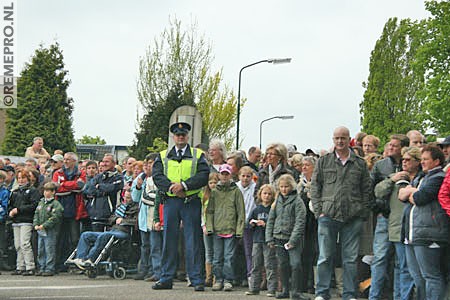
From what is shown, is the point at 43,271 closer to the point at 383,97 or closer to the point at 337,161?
the point at 337,161

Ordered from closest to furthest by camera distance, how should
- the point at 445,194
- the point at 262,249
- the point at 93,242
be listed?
the point at 445,194 < the point at 262,249 < the point at 93,242

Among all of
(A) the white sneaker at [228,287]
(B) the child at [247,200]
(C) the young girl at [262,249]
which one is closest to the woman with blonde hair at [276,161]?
(C) the young girl at [262,249]

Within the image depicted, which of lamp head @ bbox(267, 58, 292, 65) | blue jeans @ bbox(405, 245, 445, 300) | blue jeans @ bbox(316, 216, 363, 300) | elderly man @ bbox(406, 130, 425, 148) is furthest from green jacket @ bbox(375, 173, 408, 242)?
lamp head @ bbox(267, 58, 292, 65)

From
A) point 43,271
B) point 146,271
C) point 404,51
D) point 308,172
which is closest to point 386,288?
point 308,172

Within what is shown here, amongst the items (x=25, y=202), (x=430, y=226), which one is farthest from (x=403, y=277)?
(x=25, y=202)

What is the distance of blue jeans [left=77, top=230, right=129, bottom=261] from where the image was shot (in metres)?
16.0

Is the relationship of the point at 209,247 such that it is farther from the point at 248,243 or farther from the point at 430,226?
the point at 430,226

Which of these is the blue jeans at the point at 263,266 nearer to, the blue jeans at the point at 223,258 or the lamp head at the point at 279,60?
the blue jeans at the point at 223,258

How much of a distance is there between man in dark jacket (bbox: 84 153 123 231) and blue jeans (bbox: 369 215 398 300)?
6084mm

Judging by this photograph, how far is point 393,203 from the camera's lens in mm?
11867

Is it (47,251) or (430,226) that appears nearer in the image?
(430,226)

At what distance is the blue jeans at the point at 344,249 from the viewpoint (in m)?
12.1

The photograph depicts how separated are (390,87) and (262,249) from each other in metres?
61.1

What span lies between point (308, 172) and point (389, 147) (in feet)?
5.47
